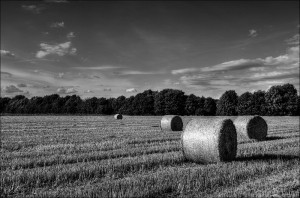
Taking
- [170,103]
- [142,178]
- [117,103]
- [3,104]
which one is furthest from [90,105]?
[142,178]

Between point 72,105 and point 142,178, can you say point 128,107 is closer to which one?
point 72,105

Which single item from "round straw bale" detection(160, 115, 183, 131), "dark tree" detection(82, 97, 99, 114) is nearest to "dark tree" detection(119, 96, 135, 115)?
"dark tree" detection(82, 97, 99, 114)

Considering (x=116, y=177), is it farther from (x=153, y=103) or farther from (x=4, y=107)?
(x=4, y=107)

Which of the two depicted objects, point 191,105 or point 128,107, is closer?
point 191,105

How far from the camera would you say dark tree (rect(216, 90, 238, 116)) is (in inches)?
3163

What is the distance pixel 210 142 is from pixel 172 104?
73.9m

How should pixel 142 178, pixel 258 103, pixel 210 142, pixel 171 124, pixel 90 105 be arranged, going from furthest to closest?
pixel 90 105, pixel 258 103, pixel 171 124, pixel 210 142, pixel 142 178

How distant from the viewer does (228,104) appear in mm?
80375

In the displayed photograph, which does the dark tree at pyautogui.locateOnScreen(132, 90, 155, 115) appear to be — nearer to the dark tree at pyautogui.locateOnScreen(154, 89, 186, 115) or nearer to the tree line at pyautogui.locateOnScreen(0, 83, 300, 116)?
the tree line at pyautogui.locateOnScreen(0, 83, 300, 116)

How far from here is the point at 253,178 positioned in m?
7.86

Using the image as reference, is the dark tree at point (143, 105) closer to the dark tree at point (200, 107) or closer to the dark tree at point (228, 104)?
the dark tree at point (200, 107)

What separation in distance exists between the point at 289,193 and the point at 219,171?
2.02 meters

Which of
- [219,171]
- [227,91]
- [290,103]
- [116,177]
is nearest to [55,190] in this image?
[116,177]

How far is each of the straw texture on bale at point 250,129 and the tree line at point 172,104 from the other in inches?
2193
